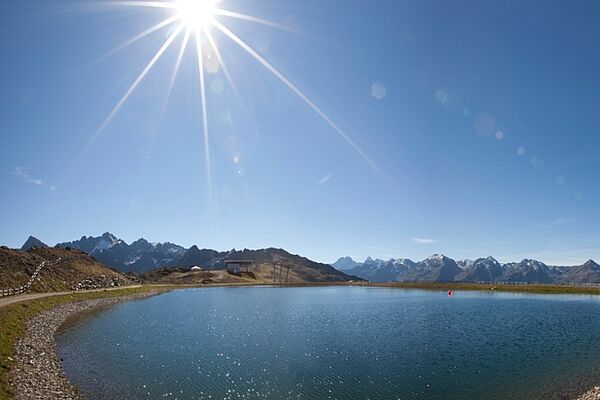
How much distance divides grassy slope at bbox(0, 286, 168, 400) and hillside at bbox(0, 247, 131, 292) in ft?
39.2

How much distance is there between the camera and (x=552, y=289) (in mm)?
197000

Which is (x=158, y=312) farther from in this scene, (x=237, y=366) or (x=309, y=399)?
(x=309, y=399)

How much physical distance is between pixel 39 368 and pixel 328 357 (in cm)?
3281

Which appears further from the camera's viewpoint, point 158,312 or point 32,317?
point 158,312

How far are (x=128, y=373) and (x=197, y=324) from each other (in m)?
39.5

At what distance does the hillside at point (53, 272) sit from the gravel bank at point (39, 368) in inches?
1612

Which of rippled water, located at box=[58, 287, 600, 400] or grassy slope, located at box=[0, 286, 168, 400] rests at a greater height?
grassy slope, located at box=[0, 286, 168, 400]

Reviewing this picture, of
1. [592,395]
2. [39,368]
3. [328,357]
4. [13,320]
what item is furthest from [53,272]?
[592,395]

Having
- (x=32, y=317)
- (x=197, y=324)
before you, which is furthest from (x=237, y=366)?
(x=32, y=317)

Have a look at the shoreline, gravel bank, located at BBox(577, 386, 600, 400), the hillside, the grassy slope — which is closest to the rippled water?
gravel bank, located at BBox(577, 386, 600, 400)

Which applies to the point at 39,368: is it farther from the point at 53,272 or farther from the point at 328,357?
the point at 53,272

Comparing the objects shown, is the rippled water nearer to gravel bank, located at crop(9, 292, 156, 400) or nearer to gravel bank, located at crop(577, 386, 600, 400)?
gravel bank, located at crop(577, 386, 600, 400)

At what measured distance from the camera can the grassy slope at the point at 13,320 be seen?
33953mm

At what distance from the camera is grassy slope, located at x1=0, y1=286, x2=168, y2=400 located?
111 feet
